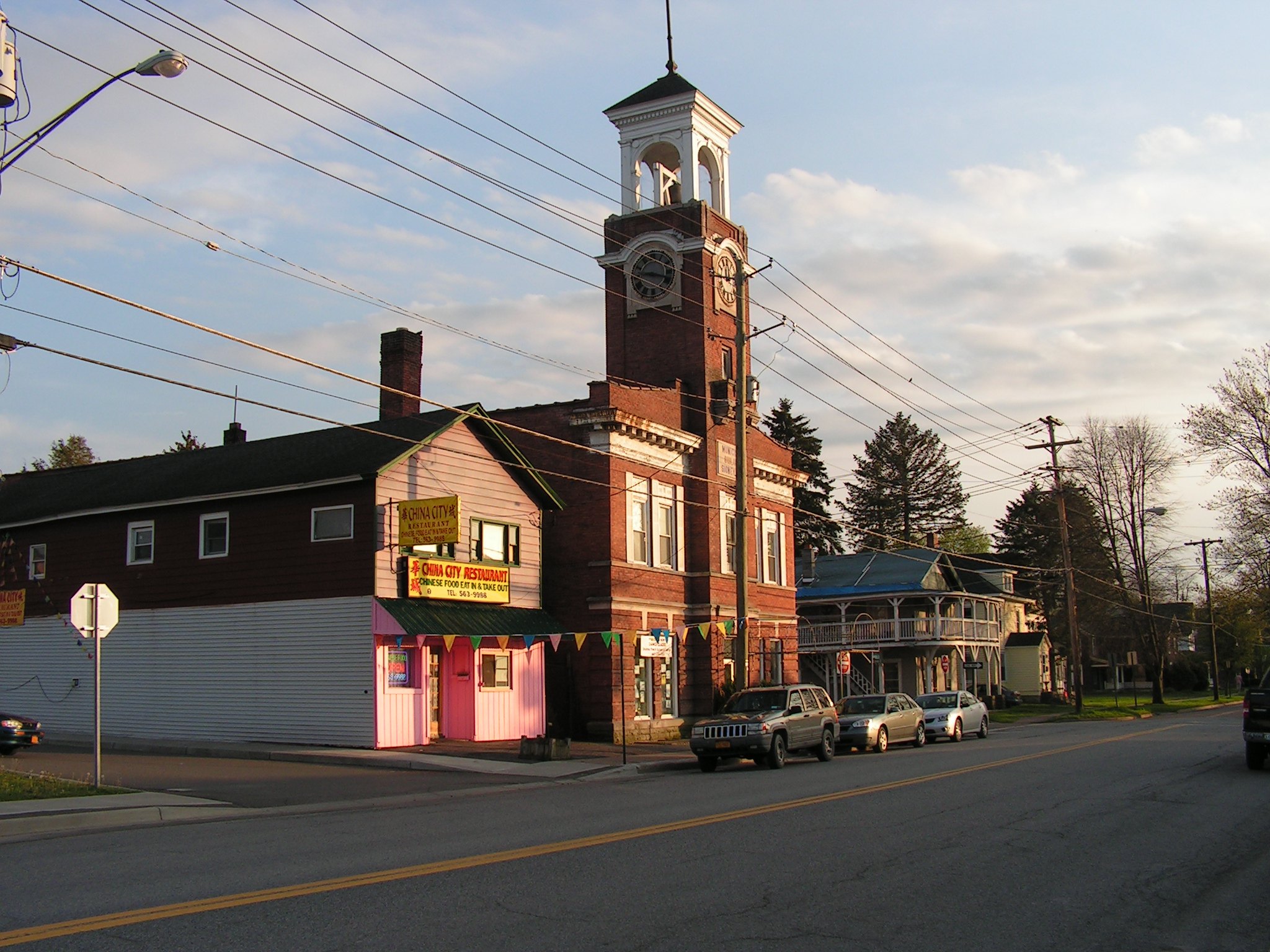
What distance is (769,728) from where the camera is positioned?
2300 centimetres

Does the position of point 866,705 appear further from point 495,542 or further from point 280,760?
point 280,760

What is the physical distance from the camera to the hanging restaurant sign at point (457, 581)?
2577 cm

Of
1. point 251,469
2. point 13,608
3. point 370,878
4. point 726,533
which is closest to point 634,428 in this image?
point 726,533

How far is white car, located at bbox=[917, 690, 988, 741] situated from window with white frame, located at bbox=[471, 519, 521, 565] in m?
13.3

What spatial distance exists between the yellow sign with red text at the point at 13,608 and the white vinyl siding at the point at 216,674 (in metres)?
0.34

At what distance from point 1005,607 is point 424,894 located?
71457 mm

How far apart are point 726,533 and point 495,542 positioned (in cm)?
1040

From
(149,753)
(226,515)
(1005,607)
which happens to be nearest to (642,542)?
(226,515)

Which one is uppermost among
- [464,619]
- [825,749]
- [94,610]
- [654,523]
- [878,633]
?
[654,523]

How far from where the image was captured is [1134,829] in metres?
12.7

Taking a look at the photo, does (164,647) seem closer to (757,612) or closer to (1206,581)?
(757,612)

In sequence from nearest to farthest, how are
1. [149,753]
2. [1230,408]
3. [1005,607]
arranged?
[149,753]
[1230,408]
[1005,607]

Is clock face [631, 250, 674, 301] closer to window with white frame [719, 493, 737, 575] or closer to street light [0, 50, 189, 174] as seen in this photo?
window with white frame [719, 493, 737, 575]

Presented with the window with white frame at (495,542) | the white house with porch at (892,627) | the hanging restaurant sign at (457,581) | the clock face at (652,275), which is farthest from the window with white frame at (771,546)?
the hanging restaurant sign at (457,581)
